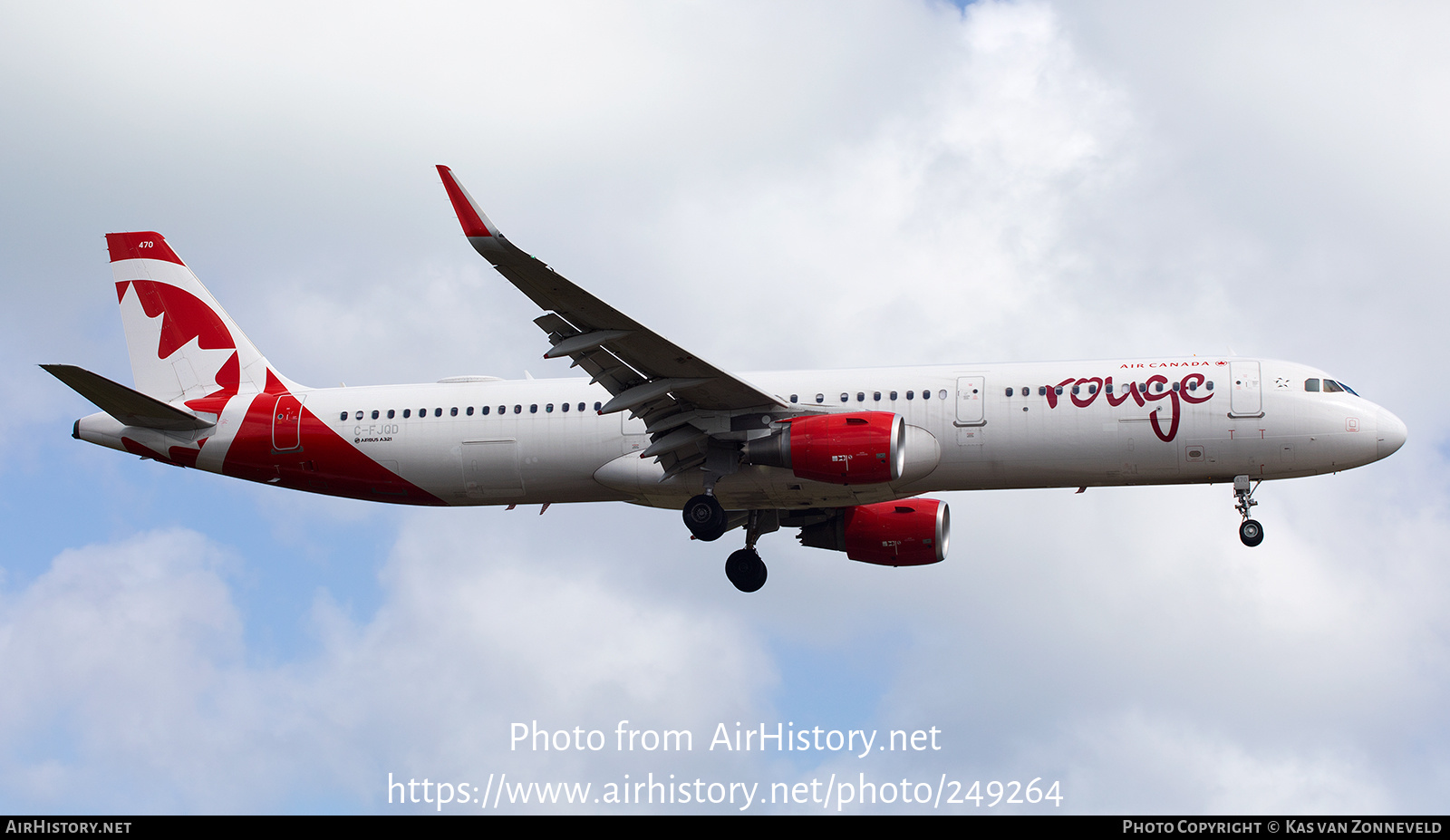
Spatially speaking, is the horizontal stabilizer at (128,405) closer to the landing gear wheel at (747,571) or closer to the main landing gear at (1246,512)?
the landing gear wheel at (747,571)

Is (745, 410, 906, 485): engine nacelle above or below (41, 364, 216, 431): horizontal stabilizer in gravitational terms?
below

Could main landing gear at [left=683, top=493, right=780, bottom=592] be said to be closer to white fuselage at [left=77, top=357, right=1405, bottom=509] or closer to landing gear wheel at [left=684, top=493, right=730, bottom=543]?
white fuselage at [left=77, top=357, right=1405, bottom=509]

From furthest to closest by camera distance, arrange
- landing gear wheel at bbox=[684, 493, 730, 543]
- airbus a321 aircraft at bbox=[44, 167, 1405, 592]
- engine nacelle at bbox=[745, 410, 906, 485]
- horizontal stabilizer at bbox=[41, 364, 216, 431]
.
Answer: horizontal stabilizer at bbox=[41, 364, 216, 431], landing gear wheel at bbox=[684, 493, 730, 543], airbus a321 aircraft at bbox=[44, 167, 1405, 592], engine nacelle at bbox=[745, 410, 906, 485]

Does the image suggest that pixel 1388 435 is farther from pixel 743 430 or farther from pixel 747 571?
pixel 747 571

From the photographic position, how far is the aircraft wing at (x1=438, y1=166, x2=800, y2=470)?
29531 mm

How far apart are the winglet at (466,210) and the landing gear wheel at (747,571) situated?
14947 mm

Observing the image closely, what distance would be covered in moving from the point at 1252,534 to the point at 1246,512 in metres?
0.54

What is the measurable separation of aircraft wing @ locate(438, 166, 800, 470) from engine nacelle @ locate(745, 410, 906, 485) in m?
1.32

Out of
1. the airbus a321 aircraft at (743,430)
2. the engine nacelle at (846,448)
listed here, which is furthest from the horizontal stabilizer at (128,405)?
the engine nacelle at (846,448)

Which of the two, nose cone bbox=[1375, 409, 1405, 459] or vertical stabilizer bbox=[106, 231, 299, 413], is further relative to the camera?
vertical stabilizer bbox=[106, 231, 299, 413]

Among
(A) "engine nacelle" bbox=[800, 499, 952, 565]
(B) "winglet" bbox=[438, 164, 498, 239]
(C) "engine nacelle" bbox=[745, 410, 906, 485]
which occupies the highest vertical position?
(B) "winglet" bbox=[438, 164, 498, 239]

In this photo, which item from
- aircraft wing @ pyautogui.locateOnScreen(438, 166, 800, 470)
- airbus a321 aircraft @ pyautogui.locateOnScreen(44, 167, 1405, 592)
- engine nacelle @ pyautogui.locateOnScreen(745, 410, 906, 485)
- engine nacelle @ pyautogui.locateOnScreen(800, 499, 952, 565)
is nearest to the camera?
aircraft wing @ pyautogui.locateOnScreen(438, 166, 800, 470)

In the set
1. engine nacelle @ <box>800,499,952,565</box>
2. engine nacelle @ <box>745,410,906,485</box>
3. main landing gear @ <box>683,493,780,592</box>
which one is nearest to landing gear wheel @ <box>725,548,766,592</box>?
main landing gear @ <box>683,493,780,592</box>

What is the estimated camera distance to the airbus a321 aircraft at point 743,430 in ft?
107
